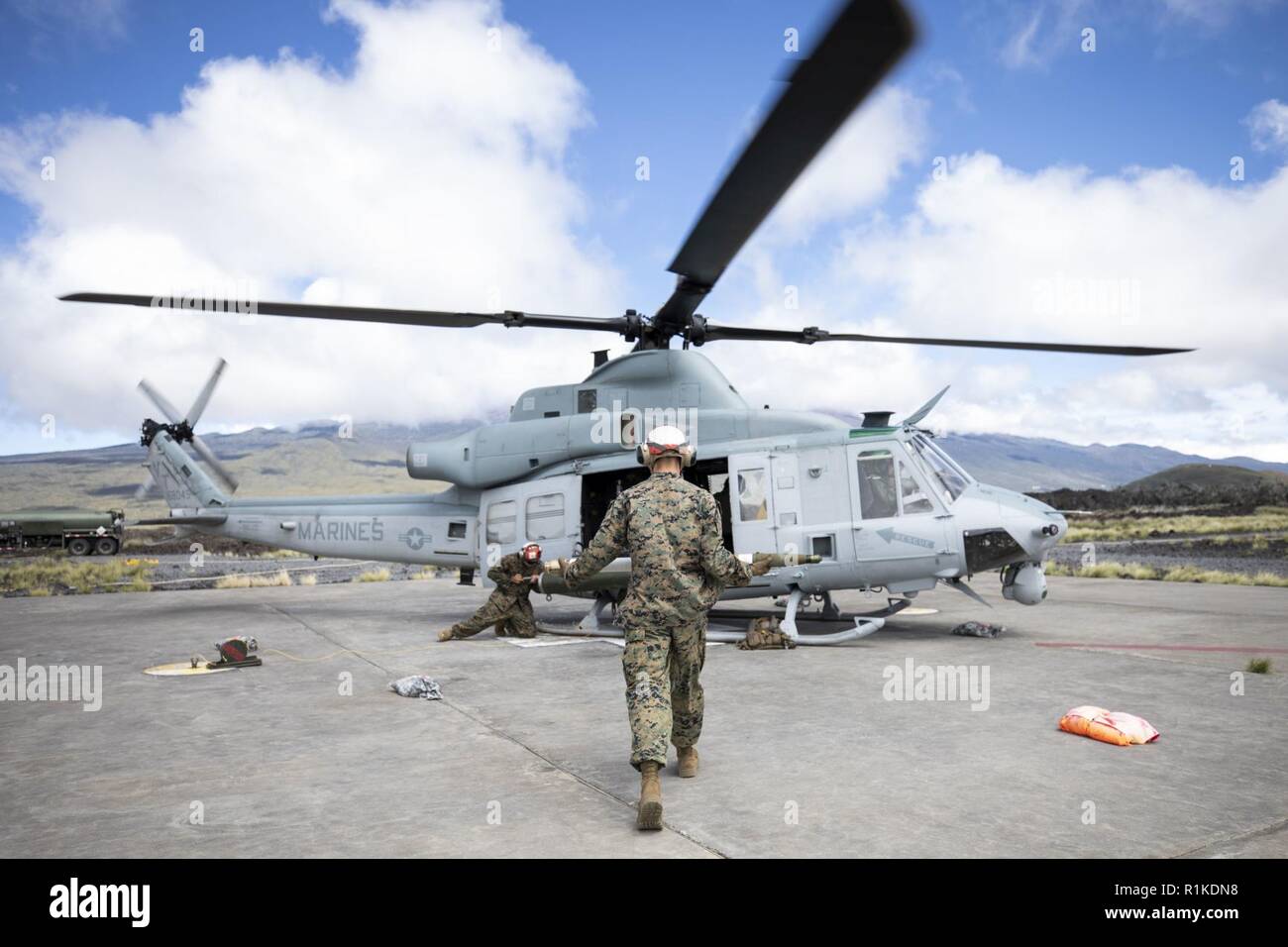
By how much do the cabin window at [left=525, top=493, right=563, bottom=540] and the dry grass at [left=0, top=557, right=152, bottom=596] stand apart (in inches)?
510

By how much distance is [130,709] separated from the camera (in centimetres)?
668

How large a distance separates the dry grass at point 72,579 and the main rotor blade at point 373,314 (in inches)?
525

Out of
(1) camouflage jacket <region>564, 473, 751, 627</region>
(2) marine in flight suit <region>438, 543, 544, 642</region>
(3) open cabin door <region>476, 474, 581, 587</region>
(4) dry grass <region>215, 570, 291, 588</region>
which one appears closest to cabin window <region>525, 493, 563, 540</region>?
(3) open cabin door <region>476, 474, 581, 587</region>

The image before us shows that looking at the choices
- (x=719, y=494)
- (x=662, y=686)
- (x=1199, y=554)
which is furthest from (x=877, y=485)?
(x=1199, y=554)

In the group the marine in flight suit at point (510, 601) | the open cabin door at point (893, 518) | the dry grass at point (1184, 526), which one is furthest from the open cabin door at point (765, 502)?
the dry grass at point (1184, 526)

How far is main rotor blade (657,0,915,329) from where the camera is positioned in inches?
150

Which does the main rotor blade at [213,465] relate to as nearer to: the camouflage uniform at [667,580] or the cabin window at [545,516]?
the cabin window at [545,516]

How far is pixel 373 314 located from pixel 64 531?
34888 mm

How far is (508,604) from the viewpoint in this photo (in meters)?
10.6

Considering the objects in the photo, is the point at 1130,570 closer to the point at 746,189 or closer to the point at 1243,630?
the point at 1243,630

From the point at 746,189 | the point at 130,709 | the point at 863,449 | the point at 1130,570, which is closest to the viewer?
the point at 746,189
